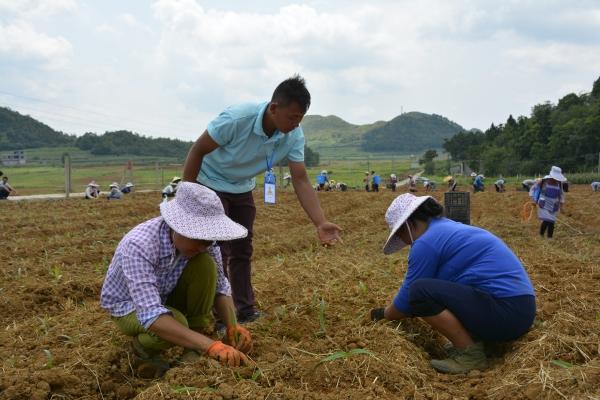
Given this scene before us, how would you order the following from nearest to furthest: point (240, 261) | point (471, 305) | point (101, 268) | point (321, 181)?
point (471, 305)
point (240, 261)
point (101, 268)
point (321, 181)

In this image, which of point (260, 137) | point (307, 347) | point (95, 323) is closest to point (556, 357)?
point (307, 347)

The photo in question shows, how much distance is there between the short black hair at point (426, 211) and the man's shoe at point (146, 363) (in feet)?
5.22

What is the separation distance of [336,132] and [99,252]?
6437 inches

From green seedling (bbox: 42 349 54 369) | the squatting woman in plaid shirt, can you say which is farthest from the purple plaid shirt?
green seedling (bbox: 42 349 54 369)

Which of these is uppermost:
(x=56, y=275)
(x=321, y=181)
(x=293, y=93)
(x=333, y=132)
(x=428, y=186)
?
(x=333, y=132)

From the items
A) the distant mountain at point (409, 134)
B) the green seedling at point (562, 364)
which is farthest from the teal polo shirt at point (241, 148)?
the distant mountain at point (409, 134)

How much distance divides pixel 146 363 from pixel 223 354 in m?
0.56

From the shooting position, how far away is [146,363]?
2.89 metres

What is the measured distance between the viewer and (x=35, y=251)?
747 cm

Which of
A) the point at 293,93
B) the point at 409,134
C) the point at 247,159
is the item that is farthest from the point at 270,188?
the point at 409,134

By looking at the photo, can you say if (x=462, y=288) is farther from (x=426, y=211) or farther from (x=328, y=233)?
(x=328, y=233)

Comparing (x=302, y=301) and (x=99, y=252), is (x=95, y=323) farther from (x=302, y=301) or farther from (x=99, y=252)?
(x=99, y=252)

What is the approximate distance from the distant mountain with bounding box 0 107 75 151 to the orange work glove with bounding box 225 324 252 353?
56.8 m

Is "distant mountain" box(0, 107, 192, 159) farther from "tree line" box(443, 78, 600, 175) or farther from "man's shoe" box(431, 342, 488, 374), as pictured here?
"man's shoe" box(431, 342, 488, 374)
